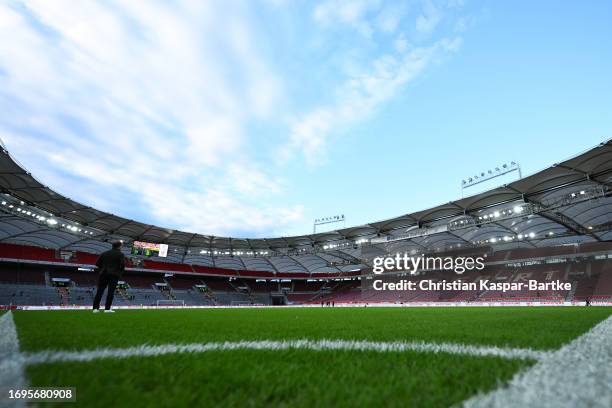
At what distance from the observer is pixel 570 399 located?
3.47 ft

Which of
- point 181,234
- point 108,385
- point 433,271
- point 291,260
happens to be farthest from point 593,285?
point 181,234

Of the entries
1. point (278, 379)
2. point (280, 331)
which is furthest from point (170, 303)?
point (278, 379)

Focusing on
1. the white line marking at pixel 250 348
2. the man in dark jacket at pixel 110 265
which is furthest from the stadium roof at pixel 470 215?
the white line marking at pixel 250 348

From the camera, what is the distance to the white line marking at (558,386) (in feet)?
3.35

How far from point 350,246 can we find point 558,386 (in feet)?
132

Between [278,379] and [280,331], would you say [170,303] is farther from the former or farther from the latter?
[278,379]

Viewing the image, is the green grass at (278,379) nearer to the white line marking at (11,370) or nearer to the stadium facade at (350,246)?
the white line marking at (11,370)

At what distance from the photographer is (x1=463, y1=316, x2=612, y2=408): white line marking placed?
3.35 feet

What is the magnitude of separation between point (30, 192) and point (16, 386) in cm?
3190

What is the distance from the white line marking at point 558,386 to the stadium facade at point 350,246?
21.7m

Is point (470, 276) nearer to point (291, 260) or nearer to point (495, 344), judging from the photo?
point (291, 260)

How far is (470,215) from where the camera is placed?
2892 centimetres

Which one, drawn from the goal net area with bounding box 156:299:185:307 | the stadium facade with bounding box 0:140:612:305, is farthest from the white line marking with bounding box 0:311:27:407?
the goal net area with bounding box 156:299:185:307

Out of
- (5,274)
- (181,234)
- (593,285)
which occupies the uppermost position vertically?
(181,234)
